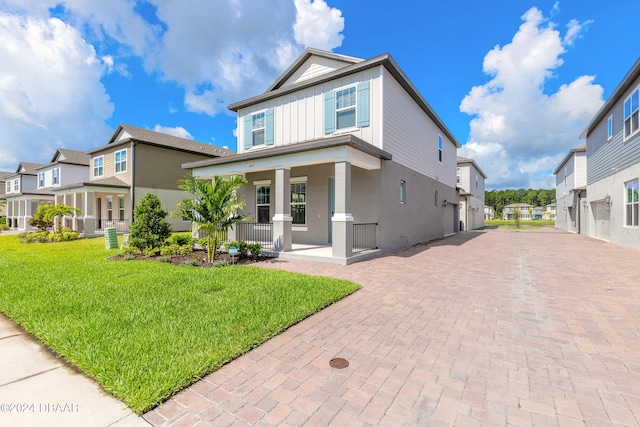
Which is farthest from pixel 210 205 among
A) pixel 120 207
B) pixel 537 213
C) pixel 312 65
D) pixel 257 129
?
pixel 537 213

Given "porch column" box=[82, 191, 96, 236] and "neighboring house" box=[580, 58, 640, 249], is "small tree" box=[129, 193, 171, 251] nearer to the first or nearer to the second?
"porch column" box=[82, 191, 96, 236]

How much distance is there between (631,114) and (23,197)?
4061 cm

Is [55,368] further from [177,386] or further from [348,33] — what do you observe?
[348,33]

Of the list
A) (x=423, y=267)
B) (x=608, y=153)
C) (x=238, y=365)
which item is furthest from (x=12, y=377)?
(x=608, y=153)

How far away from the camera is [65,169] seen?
24.3m

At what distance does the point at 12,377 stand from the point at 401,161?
11251 mm

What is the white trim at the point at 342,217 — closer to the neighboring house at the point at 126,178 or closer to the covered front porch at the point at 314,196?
the covered front porch at the point at 314,196

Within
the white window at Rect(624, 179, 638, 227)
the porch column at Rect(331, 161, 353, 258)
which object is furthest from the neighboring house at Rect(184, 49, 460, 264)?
the white window at Rect(624, 179, 638, 227)

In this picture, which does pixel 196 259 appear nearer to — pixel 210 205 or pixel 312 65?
pixel 210 205

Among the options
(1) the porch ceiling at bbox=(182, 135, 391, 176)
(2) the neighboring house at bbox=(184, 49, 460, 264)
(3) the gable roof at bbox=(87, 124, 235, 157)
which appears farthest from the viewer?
(3) the gable roof at bbox=(87, 124, 235, 157)

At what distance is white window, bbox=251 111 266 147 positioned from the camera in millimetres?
12703

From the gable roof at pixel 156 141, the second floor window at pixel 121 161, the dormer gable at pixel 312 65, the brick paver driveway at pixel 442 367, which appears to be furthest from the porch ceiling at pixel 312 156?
the second floor window at pixel 121 161

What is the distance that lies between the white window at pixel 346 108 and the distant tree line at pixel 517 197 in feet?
299

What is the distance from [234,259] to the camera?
27.9ft
